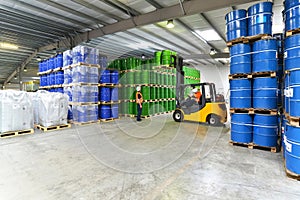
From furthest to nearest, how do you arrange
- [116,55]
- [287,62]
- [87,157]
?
[116,55]
[87,157]
[287,62]

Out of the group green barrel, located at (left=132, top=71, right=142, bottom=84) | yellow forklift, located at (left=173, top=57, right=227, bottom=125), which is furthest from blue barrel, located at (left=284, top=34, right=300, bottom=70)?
green barrel, located at (left=132, top=71, right=142, bottom=84)

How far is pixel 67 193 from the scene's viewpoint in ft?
8.15

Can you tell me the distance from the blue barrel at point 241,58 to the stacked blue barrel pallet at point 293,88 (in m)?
1.22

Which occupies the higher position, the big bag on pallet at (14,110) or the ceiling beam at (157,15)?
the ceiling beam at (157,15)

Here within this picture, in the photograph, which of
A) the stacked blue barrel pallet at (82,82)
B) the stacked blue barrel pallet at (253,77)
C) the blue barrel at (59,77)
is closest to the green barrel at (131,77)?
the stacked blue barrel pallet at (82,82)

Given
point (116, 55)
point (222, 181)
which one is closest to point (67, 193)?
point (222, 181)

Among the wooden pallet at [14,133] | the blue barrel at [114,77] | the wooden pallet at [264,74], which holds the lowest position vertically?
the wooden pallet at [14,133]

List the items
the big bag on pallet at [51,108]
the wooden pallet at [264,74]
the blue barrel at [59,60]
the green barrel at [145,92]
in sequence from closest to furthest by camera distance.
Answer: the wooden pallet at [264,74], the big bag on pallet at [51,108], the blue barrel at [59,60], the green barrel at [145,92]

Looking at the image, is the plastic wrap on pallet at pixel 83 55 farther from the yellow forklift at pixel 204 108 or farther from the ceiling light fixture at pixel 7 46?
the ceiling light fixture at pixel 7 46

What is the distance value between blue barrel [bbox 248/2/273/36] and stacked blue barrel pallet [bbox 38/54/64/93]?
8564 millimetres

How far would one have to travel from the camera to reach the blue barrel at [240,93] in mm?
4543

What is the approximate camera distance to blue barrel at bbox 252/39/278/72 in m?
4.15

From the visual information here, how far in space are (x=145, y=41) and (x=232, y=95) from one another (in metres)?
7.89

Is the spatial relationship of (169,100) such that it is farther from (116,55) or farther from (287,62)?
(287,62)
